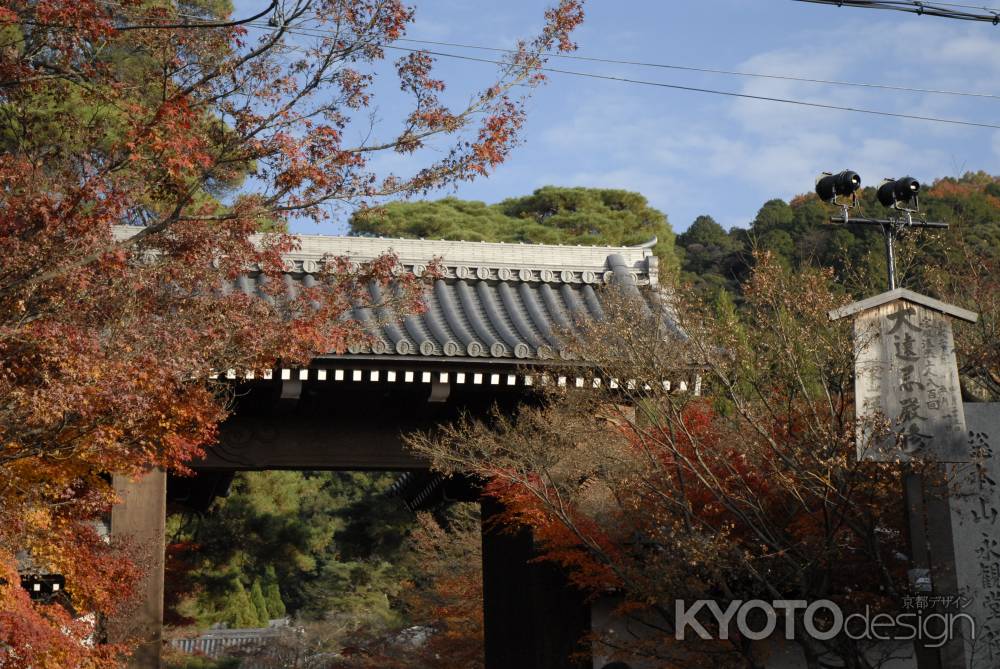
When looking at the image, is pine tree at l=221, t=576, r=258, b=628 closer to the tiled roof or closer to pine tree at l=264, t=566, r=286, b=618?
pine tree at l=264, t=566, r=286, b=618

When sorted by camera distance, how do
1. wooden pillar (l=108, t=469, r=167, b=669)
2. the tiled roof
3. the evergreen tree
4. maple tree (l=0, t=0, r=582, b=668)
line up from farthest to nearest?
the evergreen tree → the tiled roof → wooden pillar (l=108, t=469, r=167, b=669) → maple tree (l=0, t=0, r=582, b=668)

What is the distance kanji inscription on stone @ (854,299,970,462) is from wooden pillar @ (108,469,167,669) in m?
5.90

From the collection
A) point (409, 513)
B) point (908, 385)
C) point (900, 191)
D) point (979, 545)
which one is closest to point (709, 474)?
point (908, 385)

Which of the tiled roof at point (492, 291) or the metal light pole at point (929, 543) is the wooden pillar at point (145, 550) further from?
the metal light pole at point (929, 543)

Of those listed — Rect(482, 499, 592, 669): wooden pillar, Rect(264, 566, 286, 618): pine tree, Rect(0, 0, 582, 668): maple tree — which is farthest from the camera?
Rect(264, 566, 286, 618): pine tree

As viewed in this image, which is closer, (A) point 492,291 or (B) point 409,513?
(A) point 492,291

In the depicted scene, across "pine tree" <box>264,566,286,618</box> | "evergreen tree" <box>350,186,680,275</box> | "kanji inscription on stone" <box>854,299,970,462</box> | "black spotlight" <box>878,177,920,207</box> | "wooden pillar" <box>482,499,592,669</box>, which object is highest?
"evergreen tree" <box>350,186,680,275</box>

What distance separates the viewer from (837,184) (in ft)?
26.1

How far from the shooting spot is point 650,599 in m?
8.19

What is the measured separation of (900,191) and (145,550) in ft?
22.1

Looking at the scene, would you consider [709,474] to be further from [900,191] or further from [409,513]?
[409,513]

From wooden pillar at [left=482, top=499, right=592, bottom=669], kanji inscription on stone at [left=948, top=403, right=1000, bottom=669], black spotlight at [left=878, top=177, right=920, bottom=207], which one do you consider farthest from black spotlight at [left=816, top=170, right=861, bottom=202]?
wooden pillar at [left=482, top=499, right=592, bottom=669]

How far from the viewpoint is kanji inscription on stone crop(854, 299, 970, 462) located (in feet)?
23.1

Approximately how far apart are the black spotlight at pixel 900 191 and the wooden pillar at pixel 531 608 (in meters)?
4.37
